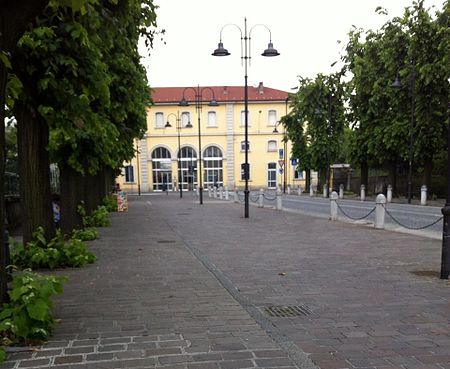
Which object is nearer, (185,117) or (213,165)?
(185,117)

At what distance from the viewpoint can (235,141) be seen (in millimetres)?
73000

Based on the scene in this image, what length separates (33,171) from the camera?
29.1 feet

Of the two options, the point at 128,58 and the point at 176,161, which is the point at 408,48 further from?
the point at 176,161

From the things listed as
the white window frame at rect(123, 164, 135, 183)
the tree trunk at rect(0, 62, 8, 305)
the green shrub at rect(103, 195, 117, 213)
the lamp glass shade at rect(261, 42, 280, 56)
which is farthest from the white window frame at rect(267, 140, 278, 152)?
the tree trunk at rect(0, 62, 8, 305)

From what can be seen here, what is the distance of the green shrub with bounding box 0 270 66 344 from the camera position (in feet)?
15.4

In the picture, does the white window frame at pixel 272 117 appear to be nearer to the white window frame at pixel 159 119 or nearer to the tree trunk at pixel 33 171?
the white window frame at pixel 159 119

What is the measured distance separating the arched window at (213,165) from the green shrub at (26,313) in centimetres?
6761

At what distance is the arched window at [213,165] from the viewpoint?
72875 mm

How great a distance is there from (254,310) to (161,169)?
6732cm

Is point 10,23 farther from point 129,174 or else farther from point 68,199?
point 129,174

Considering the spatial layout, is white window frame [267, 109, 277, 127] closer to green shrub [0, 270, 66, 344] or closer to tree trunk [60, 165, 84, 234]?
tree trunk [60, 165, 84, 234]

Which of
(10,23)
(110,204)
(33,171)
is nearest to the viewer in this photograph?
(10,23)

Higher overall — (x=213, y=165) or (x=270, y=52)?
(x=270, y=52)

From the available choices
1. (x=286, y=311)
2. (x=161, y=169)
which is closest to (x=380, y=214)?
(x=286, y=311)
